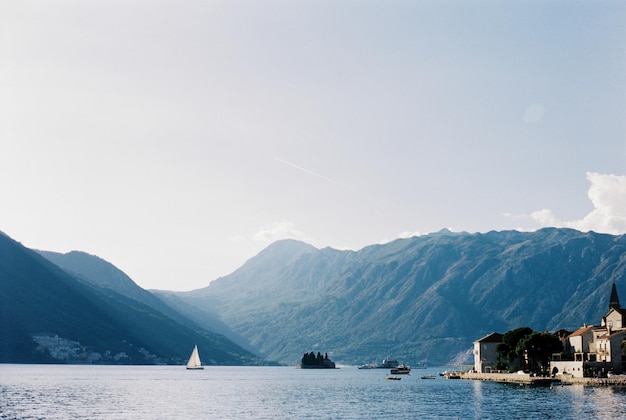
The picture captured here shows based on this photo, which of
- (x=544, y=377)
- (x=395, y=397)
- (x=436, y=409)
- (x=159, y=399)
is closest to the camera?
(x=436, y=409)

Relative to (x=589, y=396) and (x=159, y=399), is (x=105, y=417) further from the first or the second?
(x=589, y=396)

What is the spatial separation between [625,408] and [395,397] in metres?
57.9

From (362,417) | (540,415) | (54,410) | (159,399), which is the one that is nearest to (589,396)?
(540,415)

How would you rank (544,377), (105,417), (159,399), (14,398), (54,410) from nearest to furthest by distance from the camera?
(105,417) < (54,410) < (14,398) < (159,399) < (544,377)

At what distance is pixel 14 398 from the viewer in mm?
138125

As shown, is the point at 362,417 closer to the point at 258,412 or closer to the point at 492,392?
the point at 258,412

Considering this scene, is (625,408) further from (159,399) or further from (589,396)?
(159,399)

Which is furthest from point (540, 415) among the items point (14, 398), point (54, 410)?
point (14, 398)

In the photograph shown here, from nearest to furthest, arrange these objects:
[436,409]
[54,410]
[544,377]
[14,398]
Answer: [54,410]
[436,409]
[14,398]
[544,377]

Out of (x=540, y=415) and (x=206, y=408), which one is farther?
(x=206, y=408)

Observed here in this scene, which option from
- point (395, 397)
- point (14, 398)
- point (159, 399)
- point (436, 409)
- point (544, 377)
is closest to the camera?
point (436, 409)

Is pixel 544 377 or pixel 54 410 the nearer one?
pixel 54 410

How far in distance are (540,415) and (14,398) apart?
9172 centimetres

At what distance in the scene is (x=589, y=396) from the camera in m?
142
